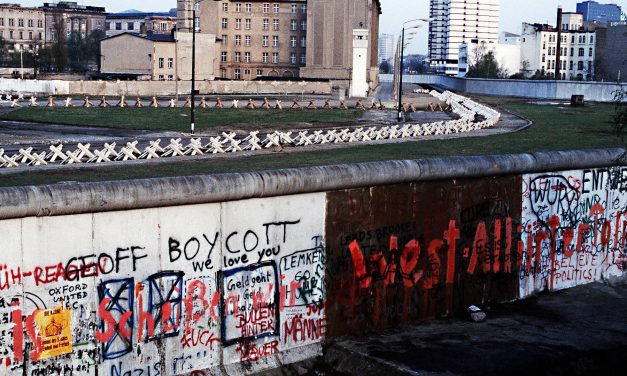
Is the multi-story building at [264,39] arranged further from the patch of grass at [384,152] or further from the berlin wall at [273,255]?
the berlin wall at [273,255]

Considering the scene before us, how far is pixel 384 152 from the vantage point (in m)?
39.3

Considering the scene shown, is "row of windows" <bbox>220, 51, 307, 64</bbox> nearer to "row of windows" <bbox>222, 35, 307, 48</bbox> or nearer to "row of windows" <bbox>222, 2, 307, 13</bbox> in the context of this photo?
"row of windows" <bbox>222, 35, 307, 48</bbox>

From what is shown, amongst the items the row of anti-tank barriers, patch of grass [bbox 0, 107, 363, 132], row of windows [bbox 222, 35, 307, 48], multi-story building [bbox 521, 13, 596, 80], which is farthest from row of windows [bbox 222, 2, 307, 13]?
the row of anti-tank barriers

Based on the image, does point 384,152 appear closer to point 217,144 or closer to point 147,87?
point 217,144

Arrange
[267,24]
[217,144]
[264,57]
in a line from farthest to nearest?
[264,57], [267,24], [217,144]

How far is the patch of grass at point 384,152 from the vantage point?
31125 mm

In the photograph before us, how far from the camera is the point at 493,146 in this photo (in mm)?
41531

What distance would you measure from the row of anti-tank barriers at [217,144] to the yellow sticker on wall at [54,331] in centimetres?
2554

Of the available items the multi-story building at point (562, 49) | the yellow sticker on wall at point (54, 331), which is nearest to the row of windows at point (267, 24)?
the multi-story building at point (562, 49)

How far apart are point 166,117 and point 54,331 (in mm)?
56516

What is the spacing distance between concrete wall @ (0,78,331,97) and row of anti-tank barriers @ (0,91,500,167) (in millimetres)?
53455

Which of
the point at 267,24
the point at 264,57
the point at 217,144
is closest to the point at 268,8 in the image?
the point at 267,24

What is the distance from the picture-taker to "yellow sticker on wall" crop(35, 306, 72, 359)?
9.60m

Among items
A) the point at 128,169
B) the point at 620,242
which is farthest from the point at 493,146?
the point at 620,242
